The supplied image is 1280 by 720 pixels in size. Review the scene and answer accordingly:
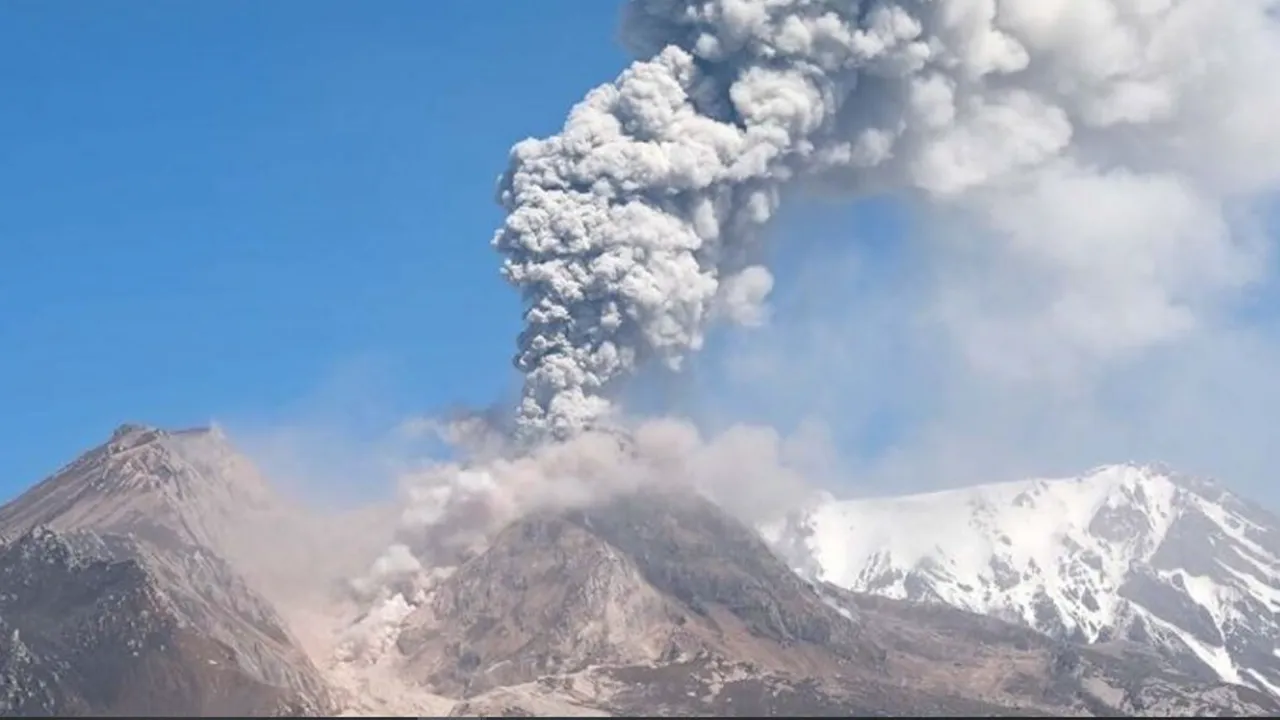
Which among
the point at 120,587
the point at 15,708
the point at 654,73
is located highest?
the point at 654,73

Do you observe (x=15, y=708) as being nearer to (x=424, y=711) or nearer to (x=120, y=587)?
(x=120, y=587)

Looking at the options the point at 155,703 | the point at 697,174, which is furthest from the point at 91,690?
the point at 697,174

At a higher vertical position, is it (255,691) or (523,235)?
(523,235)

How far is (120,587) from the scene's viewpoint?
198500mm

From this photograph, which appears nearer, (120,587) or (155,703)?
(155,703)

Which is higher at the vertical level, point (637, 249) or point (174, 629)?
point (637, 249)

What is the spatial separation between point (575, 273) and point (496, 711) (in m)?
45.1

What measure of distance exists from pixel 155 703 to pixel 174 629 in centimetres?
1492

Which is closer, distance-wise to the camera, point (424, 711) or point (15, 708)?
point (15, 708)

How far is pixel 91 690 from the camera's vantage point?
180625mm

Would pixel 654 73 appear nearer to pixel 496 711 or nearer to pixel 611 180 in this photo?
pixel 611 180

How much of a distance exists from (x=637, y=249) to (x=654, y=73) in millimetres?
17790

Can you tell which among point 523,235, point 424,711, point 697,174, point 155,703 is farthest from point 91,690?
point 697,174

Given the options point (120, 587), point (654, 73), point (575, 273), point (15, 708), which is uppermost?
point (654, 73)
